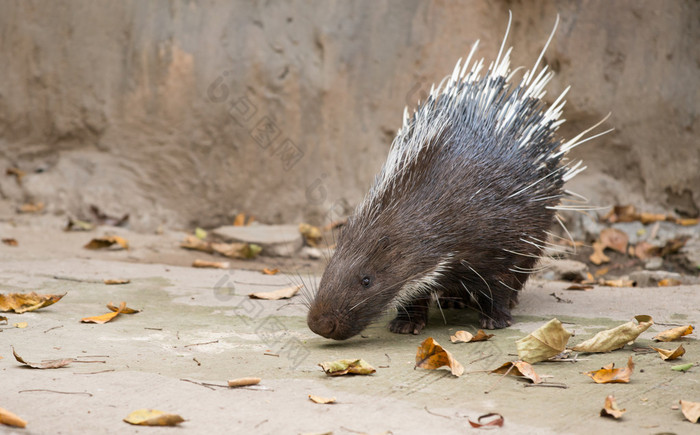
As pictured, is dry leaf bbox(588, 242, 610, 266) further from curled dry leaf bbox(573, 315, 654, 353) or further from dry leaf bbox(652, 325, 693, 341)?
curled dry leaf bbox(573, 315, 654, 353)

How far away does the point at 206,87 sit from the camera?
784cm

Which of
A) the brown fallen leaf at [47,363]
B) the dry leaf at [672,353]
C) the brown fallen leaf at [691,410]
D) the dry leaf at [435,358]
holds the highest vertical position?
the brown fallen leaf at [691,410]

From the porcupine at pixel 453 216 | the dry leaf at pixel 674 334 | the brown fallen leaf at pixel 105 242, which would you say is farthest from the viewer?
the brown fallen leaf at pixel 105 242

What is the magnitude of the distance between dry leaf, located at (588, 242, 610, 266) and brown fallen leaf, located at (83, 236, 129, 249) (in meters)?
4.36

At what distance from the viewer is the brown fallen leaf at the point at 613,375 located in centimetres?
270

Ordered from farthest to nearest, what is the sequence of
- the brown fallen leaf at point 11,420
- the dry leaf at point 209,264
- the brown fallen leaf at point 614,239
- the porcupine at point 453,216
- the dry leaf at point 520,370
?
the brown fallen leaf at point 614,239, the dry leaf at point 209,264, the porcupine at point 453,216, the dry leaf at point 520,370, the brown fallen leaf at point 11,420

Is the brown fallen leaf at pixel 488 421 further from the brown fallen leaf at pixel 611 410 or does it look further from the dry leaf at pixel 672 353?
the dry leaf at pixel 672 353

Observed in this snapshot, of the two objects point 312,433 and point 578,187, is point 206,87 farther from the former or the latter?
point 312,433

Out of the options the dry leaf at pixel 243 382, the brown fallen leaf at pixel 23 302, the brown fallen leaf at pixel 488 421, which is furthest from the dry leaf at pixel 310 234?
the brown fallen leaf at pixel 488 421

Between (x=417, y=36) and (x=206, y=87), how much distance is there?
2364 mm

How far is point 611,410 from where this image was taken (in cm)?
233

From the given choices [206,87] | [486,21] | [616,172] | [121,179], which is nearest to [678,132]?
[616,172]

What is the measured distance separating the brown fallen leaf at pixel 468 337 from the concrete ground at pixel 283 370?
0.18ft

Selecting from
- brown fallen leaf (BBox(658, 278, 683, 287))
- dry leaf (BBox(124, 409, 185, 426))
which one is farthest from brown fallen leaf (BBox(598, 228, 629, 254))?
dry leaf (BBox(124, 409, 185, 426))
